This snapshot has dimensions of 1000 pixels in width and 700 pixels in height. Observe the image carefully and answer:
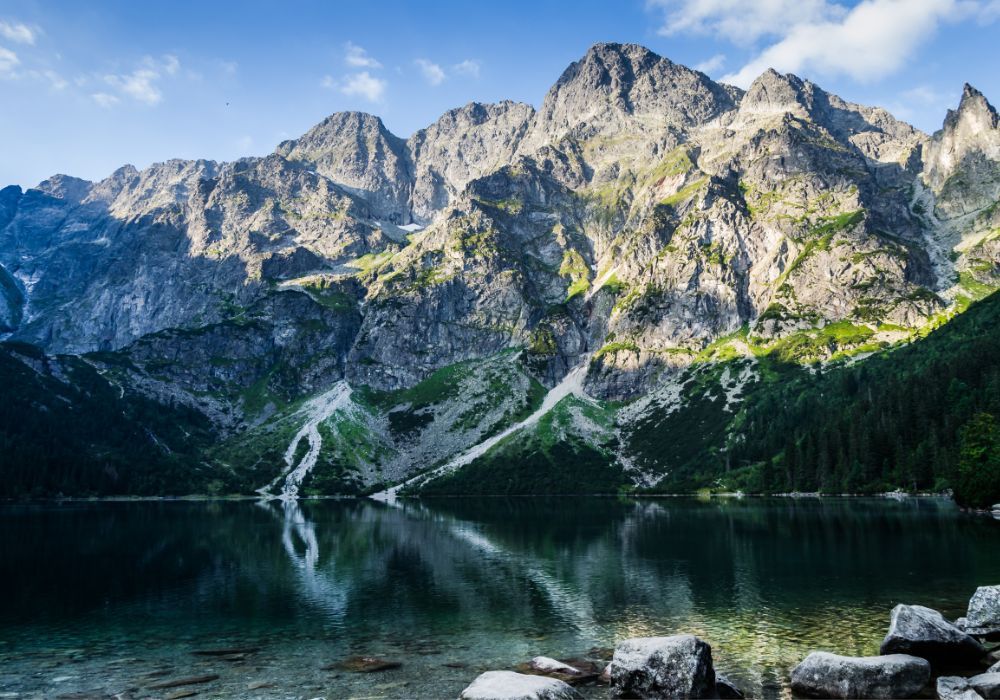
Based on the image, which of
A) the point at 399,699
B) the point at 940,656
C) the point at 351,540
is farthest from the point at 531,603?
the point at 351,540

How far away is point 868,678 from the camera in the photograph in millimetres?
27266

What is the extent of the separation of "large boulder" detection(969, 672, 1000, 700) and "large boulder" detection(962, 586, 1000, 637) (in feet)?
37.3

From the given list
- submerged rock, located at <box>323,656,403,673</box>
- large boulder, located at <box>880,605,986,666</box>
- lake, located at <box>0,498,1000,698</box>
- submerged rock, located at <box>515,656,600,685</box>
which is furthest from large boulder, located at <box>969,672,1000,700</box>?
submerged rock, located at <box>323,656,403,673</box>

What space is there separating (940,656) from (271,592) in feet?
165

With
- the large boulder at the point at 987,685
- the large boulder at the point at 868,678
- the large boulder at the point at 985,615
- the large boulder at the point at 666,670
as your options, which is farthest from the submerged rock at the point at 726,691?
the large boulder at the point at 985,615

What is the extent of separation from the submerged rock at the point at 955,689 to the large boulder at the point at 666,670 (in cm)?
889

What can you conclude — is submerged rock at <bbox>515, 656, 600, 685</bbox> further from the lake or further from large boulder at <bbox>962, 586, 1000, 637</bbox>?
large boulder at <bbox>962, 586, 1000, 637</bbox>

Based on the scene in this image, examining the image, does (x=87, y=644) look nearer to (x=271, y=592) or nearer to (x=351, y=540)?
(x=271, y=592)

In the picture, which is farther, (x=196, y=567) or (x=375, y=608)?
(x=196, y=567)

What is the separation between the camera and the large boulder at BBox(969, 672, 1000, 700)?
2472 centimetres

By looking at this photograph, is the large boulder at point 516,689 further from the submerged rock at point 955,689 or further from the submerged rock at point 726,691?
the submerged rock at point 955,689

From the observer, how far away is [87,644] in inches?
1593

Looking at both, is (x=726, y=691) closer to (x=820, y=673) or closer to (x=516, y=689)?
(x=820, y=673)

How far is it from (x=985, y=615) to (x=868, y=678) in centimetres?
1416
